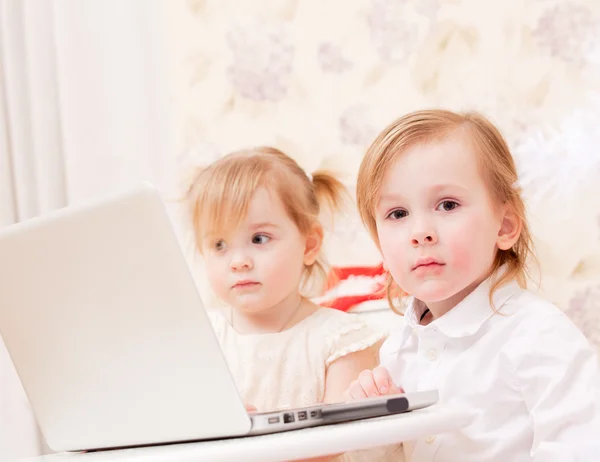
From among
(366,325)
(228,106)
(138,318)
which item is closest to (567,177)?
(366,325)

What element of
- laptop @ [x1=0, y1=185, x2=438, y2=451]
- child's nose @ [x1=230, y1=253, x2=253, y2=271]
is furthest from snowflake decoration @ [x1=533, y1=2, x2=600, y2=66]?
laptop @ [x1=0, y1=185, x2=438, y2=451]

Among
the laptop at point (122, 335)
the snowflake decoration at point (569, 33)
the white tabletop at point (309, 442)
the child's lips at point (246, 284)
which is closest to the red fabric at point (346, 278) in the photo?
the child's lips at point (246, 284)

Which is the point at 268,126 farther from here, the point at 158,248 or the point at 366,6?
the point at 158,248

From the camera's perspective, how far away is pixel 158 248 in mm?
810

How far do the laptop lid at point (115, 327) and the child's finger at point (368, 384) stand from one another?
0.41m

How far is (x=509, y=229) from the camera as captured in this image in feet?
4.25

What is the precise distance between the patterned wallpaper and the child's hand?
25.3 inches

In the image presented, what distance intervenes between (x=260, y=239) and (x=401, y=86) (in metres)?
0.55

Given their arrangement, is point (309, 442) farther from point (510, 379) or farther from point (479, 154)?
point (479, 154)

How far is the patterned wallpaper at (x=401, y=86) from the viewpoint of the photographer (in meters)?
1.72

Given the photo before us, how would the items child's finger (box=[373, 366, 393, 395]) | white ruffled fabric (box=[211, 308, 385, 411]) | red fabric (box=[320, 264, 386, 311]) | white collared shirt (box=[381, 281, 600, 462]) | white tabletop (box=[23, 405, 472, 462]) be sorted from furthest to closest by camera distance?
red fabric (box=[320, 264, 386, 311]) → white ruffled fabric (box=[211, 308, 385, 411]) → child's finger (box=[373, 366, 393, 395]) → white collared shirt (box=[381, 281, 600, 462]) → white tabletop (box=[23, 405, 472, 462])

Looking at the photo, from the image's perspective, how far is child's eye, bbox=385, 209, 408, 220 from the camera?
1299 mm

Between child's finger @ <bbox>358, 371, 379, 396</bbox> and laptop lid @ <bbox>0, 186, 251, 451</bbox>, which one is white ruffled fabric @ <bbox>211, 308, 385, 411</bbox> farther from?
laptop lid @ <bbox>0, 186, 251, 451</bbox>

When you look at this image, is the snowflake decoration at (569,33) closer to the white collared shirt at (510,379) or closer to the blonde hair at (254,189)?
the blonde hair at (254,189)
